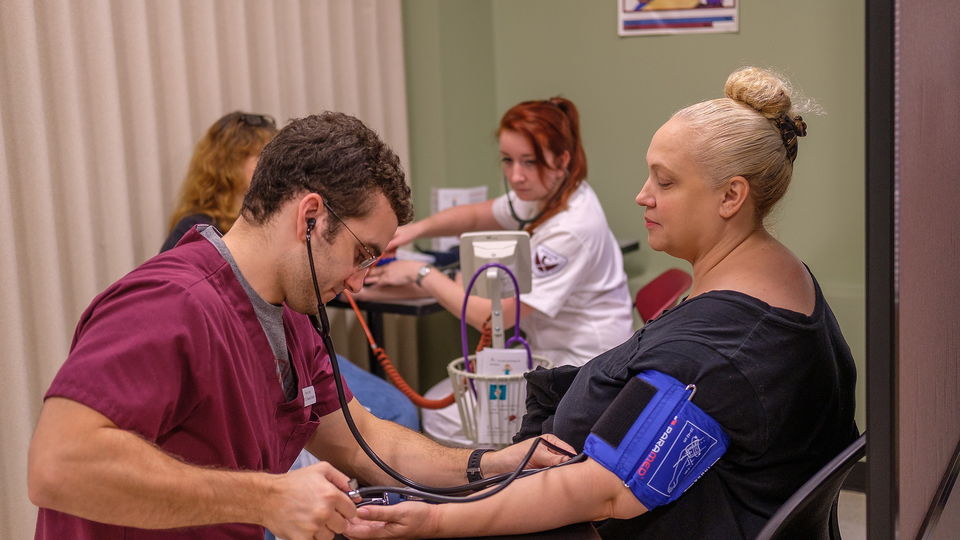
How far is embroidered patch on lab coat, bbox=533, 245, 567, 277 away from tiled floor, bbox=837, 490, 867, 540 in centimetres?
116

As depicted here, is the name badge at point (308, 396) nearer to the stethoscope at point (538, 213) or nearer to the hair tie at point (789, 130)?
the hair tie at point (789, 130)

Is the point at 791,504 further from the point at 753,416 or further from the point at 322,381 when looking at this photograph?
the point at 322,381

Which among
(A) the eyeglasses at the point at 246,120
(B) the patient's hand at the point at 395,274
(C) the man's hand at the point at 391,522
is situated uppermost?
(A) the eyeglasses at the point at 246,120

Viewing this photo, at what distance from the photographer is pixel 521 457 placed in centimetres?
157

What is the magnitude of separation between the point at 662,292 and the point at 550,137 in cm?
58

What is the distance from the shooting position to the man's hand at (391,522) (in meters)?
1.35

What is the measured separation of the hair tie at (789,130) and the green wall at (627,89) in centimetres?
188

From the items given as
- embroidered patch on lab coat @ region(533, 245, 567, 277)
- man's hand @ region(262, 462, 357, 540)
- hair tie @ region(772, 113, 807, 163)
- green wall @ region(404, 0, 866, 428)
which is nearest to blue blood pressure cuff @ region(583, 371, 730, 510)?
man's hand @ region(262, 462, 357, 540)

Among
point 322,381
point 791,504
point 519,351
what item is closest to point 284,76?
point 519,351

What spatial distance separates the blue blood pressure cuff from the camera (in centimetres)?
132

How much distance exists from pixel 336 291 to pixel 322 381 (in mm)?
237

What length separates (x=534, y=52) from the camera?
12.9ft

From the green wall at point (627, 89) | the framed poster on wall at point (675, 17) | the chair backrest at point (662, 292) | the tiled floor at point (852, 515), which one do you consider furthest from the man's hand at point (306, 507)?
the framed poster on wall at point (675, 17)

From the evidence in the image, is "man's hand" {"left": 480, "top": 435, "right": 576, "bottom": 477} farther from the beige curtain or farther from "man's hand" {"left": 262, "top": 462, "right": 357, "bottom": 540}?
the beige curtain
